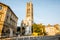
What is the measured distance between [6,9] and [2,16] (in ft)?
8.40

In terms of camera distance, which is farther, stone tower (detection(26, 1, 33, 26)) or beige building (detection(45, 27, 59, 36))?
beige building (detection(45, 27, 59, 36))

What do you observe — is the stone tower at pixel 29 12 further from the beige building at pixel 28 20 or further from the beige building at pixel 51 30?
the beige building at pixel 51 30

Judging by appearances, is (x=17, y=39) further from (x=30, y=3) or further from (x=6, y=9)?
(x=30, y=3)

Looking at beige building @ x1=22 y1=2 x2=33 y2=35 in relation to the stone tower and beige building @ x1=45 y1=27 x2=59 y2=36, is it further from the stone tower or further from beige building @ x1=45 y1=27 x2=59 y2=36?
beige building @ x1=45 y1=27 x2=59 y2=36

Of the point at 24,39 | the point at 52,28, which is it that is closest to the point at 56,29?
the point at 52,28

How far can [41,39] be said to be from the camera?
2350 centimetres

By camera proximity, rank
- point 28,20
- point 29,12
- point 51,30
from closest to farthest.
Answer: point 28,20 < point 29,12 < point 51,30

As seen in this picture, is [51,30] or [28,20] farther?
[51,30]

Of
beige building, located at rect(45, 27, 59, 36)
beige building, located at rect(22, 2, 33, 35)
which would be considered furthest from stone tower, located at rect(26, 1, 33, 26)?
beige building, located at rect(45, 27, 59, 36)

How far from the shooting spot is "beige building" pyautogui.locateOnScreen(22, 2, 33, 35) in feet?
186

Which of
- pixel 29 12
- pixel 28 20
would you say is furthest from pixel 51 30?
pixel 29 12

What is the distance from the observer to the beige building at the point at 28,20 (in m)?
56.8

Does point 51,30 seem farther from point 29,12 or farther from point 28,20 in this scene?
point 29,12

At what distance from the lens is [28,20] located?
59.8 m
